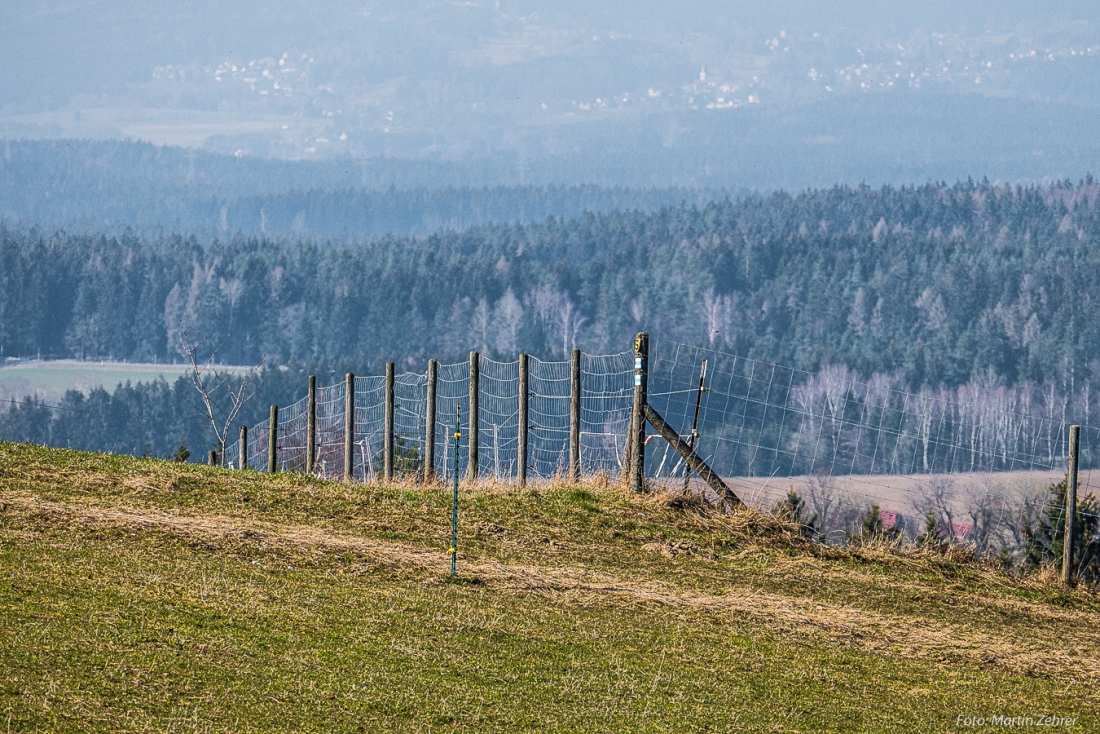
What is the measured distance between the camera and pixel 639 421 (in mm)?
18547

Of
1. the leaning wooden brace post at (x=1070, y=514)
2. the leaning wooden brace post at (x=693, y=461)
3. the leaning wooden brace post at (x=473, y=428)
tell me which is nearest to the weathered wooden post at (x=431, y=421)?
the leaning wooden brace post at (x=473, y=428)

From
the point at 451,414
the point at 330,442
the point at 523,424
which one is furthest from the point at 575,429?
the point at 451,414

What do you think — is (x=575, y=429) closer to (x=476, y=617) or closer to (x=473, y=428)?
(x=473, y=428)

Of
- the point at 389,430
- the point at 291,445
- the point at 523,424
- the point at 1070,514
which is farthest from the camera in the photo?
the point at 291,445

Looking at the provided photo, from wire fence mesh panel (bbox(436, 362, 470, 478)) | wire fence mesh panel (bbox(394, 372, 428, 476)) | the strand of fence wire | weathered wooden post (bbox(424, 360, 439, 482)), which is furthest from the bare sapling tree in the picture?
the strand of fence wire

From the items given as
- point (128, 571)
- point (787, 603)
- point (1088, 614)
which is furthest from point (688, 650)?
point (1088, 614)

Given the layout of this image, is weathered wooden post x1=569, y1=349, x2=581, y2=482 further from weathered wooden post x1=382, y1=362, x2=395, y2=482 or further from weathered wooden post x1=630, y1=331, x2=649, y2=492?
weathered wooden post x1=382, y1=362, x2=395, y2=482

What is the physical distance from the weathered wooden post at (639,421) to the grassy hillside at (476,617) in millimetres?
424

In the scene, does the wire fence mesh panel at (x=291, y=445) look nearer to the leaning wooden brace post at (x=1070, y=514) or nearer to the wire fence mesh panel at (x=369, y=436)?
the wire fence mesh panel at (x=369, y=436)

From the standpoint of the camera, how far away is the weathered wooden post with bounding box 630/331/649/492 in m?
18.2

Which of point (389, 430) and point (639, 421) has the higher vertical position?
point (639, 421)

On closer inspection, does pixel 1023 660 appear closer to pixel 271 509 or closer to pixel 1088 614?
pixel 1088 614

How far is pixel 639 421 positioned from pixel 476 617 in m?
6.14

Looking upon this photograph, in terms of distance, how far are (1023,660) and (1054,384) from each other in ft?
520
